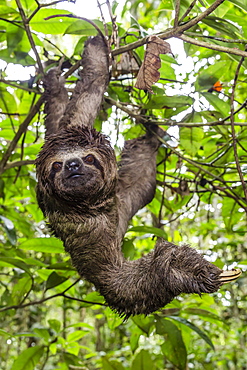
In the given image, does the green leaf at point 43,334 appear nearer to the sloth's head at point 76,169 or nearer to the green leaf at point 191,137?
the sloth's head at point 76,169

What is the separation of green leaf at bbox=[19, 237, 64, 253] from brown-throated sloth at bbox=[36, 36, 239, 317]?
0.93 ft

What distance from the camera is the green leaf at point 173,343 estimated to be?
3400 millimetres

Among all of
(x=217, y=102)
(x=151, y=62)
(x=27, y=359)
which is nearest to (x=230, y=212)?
(x=217, y=102)

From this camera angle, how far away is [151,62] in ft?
7.76

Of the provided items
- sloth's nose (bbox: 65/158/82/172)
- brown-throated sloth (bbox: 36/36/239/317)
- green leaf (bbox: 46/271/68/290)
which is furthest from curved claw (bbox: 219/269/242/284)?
green leaf (bbox: 46/271/68/290)

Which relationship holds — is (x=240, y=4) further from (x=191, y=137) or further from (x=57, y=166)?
(x=57, y=166)

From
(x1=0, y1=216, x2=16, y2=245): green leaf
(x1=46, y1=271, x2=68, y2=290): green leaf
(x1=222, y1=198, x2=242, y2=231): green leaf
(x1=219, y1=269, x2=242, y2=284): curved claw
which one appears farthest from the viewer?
(x1=222, y1=198, x2=242, y2=231): green leaf

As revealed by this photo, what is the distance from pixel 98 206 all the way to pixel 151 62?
4.23 feet

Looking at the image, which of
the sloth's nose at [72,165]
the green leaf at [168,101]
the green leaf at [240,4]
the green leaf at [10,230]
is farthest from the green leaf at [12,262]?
the green leaf at [240,4]

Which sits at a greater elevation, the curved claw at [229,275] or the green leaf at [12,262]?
the green leaf at [12,262]

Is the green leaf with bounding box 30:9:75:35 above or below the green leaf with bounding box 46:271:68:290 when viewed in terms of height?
above

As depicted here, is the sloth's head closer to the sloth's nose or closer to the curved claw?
the sloth's nose

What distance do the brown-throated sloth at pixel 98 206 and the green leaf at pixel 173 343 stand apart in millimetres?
863

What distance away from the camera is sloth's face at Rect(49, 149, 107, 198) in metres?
2.79
